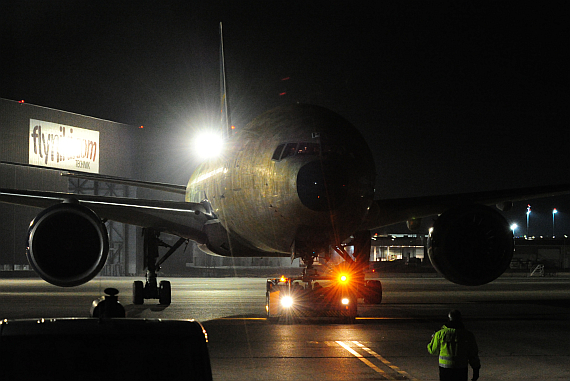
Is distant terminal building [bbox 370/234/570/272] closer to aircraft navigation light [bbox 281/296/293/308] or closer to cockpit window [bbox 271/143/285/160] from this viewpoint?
aircraft navigation light [bbox 281/296/293/308]

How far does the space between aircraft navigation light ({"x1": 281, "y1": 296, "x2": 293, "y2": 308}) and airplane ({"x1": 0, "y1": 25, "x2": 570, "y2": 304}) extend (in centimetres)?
91

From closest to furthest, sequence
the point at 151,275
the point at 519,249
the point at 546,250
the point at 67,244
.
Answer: the point at 67,244 → the point at 151,275 → the point at 519,249 → the point at 546,250

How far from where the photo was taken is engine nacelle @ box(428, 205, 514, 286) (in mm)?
17266

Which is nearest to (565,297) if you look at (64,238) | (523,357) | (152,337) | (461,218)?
(461,218)

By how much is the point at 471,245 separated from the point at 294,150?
493 cm

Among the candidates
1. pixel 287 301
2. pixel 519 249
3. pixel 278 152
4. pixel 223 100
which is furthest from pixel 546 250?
pixel 278 152

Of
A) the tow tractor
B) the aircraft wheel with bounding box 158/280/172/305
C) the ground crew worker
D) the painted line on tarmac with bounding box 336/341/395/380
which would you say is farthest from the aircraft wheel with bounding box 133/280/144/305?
the ground crew worker

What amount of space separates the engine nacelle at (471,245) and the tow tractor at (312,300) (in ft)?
7.28

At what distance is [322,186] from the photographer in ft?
49.3

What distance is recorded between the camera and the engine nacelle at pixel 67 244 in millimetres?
16219

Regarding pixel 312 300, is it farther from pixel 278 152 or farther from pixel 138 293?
pixel 138 293

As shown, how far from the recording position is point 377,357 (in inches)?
470

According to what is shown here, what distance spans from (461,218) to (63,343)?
14.3 metres

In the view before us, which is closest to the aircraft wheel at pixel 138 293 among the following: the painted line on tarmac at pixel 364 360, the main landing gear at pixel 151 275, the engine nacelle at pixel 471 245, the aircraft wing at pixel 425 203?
the main landing gear at pixel 151 275
